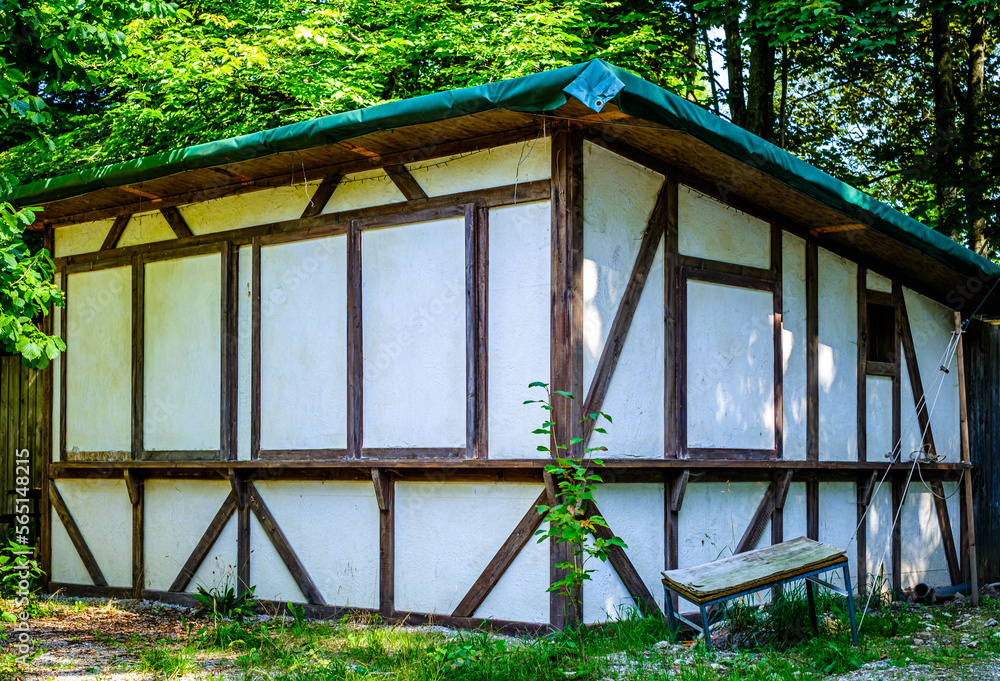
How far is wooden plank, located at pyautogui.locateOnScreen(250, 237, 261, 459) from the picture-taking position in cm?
887

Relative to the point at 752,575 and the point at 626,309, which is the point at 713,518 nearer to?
the point at 752,575

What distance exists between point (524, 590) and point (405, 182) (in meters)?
3.13

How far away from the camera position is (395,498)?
26.4ft

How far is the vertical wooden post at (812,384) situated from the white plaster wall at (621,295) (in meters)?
2.01

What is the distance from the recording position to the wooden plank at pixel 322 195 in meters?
8.52

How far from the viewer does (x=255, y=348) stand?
8.94 meters

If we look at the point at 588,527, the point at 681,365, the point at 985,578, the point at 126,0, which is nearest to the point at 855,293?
the point at 681,365

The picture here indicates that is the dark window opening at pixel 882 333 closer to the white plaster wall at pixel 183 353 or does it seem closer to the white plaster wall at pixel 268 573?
the white plaster wall at pixel 268 573

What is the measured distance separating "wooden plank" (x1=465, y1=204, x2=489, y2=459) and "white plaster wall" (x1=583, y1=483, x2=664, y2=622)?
965 mm

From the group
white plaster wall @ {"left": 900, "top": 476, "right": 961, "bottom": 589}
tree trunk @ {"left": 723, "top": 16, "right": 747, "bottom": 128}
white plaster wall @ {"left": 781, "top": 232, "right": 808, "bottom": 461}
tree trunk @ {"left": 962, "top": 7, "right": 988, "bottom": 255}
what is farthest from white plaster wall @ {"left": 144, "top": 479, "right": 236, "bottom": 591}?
tree trunk @ {"left": 962, "top": 7, "right": 988, "bottom": 255}

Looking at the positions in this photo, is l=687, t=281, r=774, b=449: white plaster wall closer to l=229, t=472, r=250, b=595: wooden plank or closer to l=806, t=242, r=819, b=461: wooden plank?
l=806, t=242, r=819, b=461: wooden plank

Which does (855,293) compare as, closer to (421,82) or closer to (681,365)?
(681,365)

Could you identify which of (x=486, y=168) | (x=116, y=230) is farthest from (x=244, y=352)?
(x=486, y=168)

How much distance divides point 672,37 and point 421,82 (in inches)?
136
